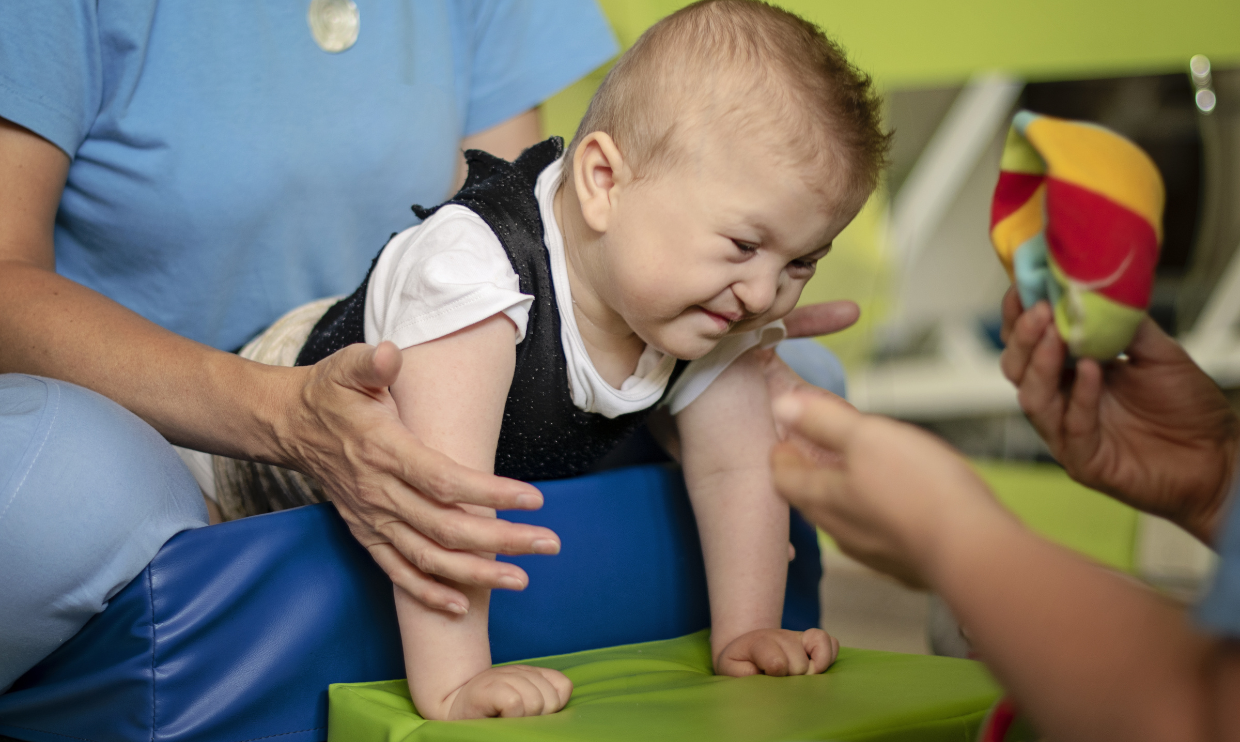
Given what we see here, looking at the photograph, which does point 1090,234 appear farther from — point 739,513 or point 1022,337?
point 739,513

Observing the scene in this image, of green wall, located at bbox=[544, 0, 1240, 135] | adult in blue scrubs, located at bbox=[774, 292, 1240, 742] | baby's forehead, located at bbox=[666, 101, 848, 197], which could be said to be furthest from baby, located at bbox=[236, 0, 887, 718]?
green wall, located at bbox=[544, 0, 1240, 135]

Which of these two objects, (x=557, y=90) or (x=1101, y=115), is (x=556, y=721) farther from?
(x=1101, y=115)

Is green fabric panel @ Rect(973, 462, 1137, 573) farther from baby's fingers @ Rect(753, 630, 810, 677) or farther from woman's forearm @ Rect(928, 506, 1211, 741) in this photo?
woman's forearm @ Rect(928, 506, 1211, 741)

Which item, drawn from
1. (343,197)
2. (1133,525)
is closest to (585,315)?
(343,197)

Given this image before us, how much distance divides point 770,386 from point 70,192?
0.63 metres

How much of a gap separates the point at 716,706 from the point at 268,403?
1.14ft

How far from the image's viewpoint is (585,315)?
0.75 m

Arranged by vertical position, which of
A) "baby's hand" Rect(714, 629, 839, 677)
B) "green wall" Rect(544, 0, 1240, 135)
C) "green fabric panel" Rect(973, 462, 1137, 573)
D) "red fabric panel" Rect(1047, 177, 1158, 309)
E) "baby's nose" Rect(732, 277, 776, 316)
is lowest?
"green fabric panel" Rect(973, 462, 1137, 573)

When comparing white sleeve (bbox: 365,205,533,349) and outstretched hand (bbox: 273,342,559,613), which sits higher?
white sleeve (bbox: 365,205,533,349)

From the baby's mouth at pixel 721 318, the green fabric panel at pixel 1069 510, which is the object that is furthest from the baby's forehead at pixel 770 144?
the green fabric panel at pixel 1069 510

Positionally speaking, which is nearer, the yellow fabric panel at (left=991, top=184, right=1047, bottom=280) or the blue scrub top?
the yellow fabric panel at (left=991, top=184, right=1047, bottom=280)

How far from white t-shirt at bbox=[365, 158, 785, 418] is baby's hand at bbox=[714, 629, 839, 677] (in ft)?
0.66

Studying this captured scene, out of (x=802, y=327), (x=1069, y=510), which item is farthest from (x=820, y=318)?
(x=1069, y=510)

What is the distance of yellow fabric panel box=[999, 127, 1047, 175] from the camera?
53 cm
